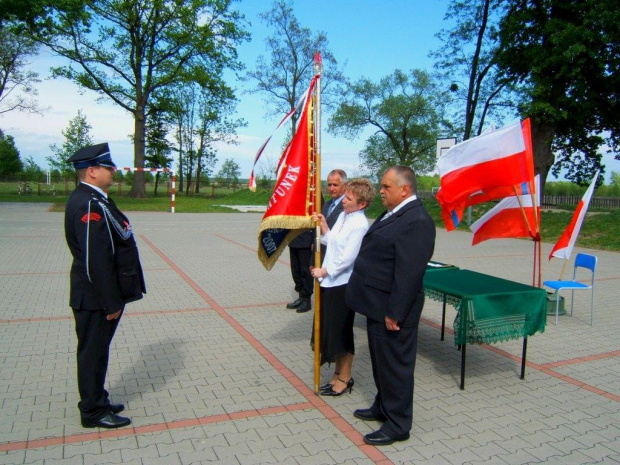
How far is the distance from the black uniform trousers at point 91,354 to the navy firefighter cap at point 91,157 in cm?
101

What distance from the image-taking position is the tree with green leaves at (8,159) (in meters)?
50.8

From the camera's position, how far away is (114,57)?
33.7 m

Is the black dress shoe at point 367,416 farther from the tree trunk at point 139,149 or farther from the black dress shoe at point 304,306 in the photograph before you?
the tree trunk at point 139,149

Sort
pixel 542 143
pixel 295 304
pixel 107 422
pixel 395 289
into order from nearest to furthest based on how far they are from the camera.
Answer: pixel 395 289 → pixel 107 422 → pixel 295 304 → pixel 542 143

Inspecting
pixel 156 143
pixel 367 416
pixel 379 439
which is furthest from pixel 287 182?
pixel 156 143

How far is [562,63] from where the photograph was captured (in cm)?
1845

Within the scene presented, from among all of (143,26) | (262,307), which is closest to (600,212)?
(262,307)

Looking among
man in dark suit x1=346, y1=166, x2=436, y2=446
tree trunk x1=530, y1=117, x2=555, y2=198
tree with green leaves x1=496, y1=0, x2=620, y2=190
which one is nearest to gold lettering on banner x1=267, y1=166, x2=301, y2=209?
man in dark suit x1=346, y1=166, x2=436, y2=446

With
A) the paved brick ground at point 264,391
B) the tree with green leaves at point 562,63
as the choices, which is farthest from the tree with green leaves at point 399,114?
the paved brick ground at point 264,391

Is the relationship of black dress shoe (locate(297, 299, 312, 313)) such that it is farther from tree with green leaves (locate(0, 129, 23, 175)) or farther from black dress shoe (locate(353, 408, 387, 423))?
tree with green leaves (locate(0, 129, 23, 175))

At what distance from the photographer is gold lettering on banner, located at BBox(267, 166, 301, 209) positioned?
14.3ft

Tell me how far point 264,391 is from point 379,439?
1.27m

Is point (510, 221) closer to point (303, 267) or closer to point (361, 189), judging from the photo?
point (303, 267)

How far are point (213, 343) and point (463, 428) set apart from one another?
2.95m
